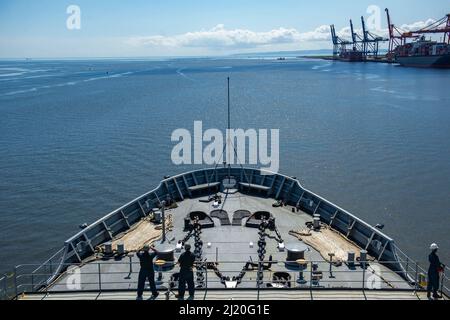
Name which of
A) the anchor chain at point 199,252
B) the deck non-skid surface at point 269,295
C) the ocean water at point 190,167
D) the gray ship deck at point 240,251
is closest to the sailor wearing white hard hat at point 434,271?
the deck non-skid surface at point 269,295

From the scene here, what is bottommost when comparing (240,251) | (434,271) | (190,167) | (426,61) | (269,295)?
(190,167)

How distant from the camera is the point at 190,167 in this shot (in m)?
44.8

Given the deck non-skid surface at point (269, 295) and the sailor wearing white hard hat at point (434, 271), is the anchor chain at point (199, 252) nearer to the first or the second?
the deck non-skid surface at point (269, 295)

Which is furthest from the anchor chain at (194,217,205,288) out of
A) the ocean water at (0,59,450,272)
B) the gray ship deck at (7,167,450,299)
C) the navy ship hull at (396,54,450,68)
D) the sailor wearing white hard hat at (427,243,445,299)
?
the navy ship hull at (396,54,450,68)

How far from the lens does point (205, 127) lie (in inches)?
2552

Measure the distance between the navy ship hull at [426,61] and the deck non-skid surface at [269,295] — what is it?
17795 centimetres

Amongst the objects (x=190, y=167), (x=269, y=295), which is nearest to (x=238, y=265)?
(x=269, y=295)

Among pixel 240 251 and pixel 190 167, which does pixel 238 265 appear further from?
pixel 190 167

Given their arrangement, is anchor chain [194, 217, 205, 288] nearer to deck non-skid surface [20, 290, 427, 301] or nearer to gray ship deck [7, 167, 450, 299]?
gray ship deck [7, 167, 450, 299]

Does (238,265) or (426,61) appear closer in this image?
(238,265)

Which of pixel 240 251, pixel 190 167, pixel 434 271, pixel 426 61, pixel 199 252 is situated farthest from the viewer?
pixel 426 61

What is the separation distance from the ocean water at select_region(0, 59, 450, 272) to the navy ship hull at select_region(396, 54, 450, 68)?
284 feet

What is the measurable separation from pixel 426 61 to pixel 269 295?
190870 millimetres

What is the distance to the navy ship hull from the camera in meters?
166
